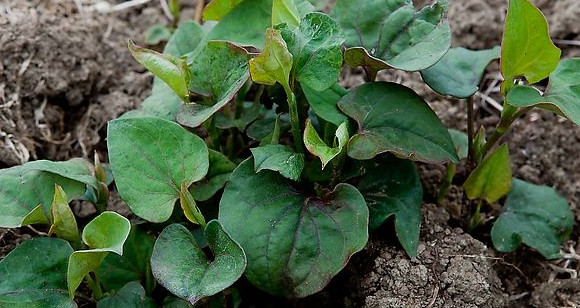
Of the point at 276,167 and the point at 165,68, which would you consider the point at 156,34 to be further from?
the point at 276,167

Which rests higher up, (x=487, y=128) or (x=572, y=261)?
(x=487, y=128)

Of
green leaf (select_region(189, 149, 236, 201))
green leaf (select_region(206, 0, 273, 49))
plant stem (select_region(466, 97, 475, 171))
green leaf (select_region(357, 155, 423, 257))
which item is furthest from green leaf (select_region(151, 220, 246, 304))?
plant stem (select_region(466, 97, 475, 171))

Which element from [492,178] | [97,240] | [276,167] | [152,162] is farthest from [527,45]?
[97,240]

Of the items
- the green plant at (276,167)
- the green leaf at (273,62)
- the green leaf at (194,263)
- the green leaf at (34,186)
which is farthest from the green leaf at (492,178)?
the green leaf at (34,186)

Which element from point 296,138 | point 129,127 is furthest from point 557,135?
point 129,127

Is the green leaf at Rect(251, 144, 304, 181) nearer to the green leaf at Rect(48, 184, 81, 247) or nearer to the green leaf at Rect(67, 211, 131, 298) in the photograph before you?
the green leaf at Rect(67, 211, 131, 298)

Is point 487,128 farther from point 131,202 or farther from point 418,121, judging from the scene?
point 131,202

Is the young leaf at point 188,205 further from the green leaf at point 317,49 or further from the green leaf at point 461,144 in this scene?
the green leaf at point 461,144
